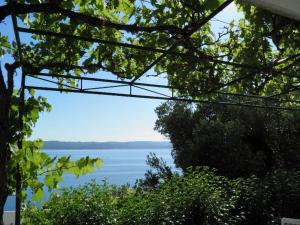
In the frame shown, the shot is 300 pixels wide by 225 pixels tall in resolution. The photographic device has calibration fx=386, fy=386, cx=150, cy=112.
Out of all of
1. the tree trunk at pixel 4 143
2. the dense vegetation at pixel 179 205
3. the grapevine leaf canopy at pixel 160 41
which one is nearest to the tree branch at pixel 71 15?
the grapevine leaf canopy at pixel 160 41

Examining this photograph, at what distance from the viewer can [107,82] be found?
483 cm

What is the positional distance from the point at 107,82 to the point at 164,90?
1.01 meters

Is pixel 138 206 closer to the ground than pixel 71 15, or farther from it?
closer to the ground


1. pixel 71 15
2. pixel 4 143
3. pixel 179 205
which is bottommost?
pixel 179 205

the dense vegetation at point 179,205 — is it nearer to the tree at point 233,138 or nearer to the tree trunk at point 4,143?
the tree trunk at point 4,143

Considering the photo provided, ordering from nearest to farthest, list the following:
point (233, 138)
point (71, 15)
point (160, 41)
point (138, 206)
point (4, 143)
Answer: point (4, 143) → point (71, 15) → point (160, 41) → point (138, 206) → point (233, 138)

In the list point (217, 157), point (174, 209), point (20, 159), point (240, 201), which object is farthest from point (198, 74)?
point (217, 157)

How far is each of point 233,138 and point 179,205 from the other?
6.20 m

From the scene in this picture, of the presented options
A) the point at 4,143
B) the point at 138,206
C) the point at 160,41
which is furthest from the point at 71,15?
the point at 138,206

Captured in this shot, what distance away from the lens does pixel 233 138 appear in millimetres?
11828

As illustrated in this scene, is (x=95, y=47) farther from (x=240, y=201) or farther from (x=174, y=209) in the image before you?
(x=240, y=201)

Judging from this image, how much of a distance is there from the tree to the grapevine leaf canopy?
5.98m

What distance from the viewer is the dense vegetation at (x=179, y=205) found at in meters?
5.61

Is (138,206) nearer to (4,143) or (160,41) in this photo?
(160,41)
